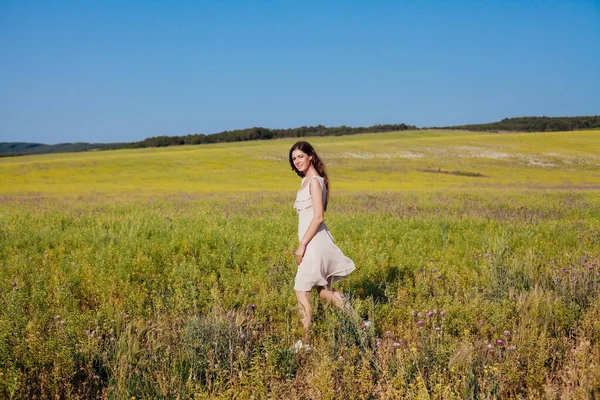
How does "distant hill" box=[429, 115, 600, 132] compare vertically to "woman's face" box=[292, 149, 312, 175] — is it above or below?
above

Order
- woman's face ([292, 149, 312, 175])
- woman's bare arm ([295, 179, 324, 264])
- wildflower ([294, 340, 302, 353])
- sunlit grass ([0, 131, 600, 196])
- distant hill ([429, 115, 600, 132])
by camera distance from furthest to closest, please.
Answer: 1. distant hill ([429, 115, 600, 132])
2. sunlit grass ([0, 131, 600, 196])
3. woman's face ([292, 149, 312, 175])
4. woman's bare arm ([295, 179, 324, 264])
5. wildflower ([294, 340, 302, 353])

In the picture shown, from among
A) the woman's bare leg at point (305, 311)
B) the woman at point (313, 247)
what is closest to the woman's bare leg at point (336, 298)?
the woman at point (313, 247)

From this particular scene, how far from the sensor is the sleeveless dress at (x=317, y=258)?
4.45m

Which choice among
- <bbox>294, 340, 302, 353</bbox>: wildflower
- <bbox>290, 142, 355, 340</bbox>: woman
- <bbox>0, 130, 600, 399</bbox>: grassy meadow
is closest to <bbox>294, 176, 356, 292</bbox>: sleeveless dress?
<bbox>290, 142, 355, 340</bbox>: woman

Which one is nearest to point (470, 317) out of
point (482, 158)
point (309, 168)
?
point (309, 168)

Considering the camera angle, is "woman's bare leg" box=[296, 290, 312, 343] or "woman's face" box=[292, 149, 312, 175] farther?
"woman's face" box=[292, 149, 312, 175]

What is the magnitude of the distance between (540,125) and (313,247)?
118 metres

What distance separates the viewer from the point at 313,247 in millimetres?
4484

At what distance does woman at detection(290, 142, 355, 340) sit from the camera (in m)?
4.43

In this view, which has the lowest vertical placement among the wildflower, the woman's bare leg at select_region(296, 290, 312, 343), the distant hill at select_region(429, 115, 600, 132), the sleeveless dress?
the wildflower

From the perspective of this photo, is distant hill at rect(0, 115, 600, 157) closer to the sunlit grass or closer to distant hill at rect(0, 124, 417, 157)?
distant hill at rect(0, 124, 417, 157)

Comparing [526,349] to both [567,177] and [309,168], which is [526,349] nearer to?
[309,168]

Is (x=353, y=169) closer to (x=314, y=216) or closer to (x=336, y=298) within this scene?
(x=336, y=298)

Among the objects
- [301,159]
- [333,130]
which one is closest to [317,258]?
[301,159]
